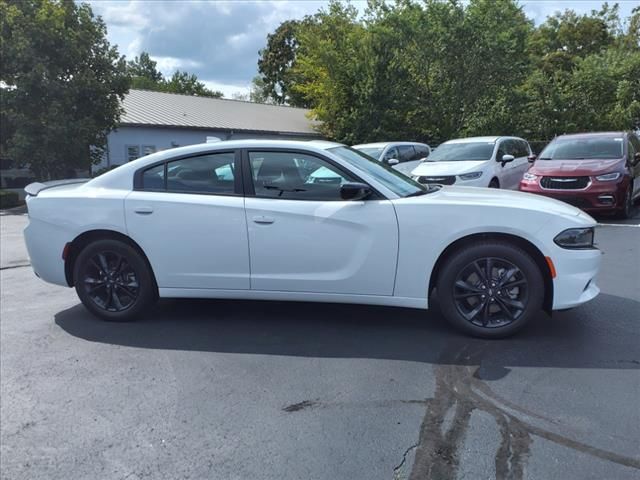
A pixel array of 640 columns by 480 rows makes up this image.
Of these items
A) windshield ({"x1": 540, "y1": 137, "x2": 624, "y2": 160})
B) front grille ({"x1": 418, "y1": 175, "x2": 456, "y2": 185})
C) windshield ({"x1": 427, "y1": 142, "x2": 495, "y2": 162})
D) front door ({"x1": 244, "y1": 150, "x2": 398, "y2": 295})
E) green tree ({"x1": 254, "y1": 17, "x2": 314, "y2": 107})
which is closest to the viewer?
front door ({"x1": 244, "y1": 150, "x2": 398, "y2": 295})

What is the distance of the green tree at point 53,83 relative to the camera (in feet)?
64.4

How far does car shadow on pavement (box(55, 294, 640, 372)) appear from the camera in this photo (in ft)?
12.7

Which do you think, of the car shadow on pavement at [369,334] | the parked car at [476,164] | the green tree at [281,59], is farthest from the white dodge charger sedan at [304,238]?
the green tree at [281,59]

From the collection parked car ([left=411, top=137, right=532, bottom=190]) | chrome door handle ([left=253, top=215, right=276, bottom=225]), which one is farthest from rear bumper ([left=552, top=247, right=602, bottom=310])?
parked car ([left=411, top=137, right=532, bottom=190])

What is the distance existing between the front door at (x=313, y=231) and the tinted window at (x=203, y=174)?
192 millimetres

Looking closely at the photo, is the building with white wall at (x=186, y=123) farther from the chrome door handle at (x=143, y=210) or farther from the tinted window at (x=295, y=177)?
the tinted window at (x=295, y=177)

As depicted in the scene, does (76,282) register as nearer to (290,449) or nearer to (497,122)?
(290,449)

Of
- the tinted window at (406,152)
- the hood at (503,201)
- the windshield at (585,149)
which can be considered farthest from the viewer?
the tinted window at (406,152)

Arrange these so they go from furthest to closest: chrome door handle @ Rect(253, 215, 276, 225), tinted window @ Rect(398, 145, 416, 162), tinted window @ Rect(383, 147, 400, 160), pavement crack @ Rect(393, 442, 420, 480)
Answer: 1. tinted window @ Rect(398, 145, 416, 162)
2. tinted window @ Rect(383, 147, 400, 160)
3. chrome door handle @ Rect(253, 215, 276, 225)
4. pavement crack @ Rect(393, 442, 420, 480)

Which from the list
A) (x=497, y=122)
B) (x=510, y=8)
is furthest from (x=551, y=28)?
(x=497, y=122)

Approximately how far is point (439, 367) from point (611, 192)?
23.7 ft

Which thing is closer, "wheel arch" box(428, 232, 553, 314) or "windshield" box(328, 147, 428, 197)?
"wheel arch" box(428, 232, 553, 314)

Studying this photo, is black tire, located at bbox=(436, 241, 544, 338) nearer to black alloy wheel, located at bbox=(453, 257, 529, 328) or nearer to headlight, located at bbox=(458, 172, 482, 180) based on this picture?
black alloy wheel, located at bbox=(453, 257, 529, 328)

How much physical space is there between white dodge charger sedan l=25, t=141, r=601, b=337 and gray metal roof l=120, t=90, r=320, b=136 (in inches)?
867
